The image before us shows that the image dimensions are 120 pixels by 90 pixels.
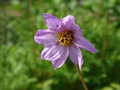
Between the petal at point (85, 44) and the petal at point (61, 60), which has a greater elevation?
the petal at point (85, 44)

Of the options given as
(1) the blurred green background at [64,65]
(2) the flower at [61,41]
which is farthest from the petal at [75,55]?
(1) the blurred green background at [64,65]

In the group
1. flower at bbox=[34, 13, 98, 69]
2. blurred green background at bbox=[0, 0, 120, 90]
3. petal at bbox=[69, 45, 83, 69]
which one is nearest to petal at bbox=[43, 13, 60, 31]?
flower at bbox=[34, 13, 98, 69]

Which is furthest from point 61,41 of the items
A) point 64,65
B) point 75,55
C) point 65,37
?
point 64,65

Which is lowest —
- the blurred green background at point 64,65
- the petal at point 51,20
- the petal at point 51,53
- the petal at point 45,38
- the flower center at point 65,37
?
the blurred green background at point 64,65

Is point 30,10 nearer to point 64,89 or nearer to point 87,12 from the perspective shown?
point 87,12

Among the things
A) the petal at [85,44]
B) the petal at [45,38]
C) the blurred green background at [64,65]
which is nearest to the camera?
the petal at [85,44]

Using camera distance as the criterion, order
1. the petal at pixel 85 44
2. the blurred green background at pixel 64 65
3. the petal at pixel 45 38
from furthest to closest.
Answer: the blurred green background at pixel 64 65, the petal at pixel 45 38, the petal at pixel 85 44

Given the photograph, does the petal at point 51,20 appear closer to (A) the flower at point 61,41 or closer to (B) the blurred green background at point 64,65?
(A) the flower at point 61,41
